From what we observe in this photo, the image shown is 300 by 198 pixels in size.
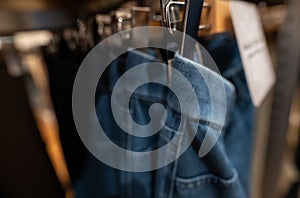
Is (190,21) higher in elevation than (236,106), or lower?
higher

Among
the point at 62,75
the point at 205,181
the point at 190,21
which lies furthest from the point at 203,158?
the point at 62,75

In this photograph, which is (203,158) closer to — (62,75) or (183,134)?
(183,134)

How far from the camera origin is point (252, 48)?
17.0 inches

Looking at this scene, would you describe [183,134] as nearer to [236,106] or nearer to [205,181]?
[205,181]

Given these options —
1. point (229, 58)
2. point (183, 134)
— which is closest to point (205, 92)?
point (183, 134)

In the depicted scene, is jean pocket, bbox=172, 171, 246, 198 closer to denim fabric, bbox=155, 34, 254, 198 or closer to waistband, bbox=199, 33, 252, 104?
denim fabric, bbox=155, 34, 254, 198

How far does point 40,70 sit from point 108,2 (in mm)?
378

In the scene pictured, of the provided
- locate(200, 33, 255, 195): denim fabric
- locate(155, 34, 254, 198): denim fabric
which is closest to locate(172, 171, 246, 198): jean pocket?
locate(155, 34, 254, 198): denim fabric

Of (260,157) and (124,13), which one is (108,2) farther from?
(260,157)

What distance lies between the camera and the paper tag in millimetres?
397

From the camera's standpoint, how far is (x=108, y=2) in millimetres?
440

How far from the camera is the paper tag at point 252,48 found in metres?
0.40

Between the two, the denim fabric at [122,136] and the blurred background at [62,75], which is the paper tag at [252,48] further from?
the denim fabric at [122,136]

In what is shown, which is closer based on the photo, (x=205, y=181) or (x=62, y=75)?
(x=205, y=181)
